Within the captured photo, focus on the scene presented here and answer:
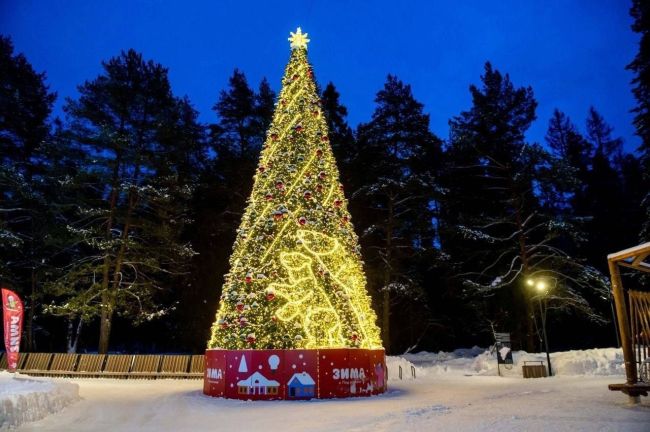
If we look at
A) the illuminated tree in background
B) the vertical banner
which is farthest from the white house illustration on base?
the vertical banner

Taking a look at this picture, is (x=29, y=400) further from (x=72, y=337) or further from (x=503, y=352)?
(x=72, y=337)

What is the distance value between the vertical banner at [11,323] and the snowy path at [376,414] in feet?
9.32

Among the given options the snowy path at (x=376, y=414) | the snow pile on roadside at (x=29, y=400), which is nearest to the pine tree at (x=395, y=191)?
the snowy path at (x=376, y=414)

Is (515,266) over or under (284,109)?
under

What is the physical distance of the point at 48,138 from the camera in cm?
2694

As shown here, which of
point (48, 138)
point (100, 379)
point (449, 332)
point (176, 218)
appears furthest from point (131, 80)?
point (449, 332)

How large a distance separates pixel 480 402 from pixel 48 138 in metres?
26.0

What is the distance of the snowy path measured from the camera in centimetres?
723

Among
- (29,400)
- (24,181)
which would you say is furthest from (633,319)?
(24,181)

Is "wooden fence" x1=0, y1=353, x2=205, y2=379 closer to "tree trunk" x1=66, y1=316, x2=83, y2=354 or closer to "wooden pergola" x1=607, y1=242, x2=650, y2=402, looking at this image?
"tree trunk" x1=66, y1=316, x2=83, y2=354

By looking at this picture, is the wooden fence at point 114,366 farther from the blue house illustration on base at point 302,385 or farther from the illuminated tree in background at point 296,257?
the blue house illustration on base at point 302,385

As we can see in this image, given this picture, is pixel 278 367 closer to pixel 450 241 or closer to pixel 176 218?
pixel 176 218

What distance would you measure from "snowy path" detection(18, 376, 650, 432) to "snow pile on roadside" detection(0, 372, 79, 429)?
21 cm

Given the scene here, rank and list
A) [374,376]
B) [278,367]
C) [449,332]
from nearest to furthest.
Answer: [278,367], [374,376], [449,332]
